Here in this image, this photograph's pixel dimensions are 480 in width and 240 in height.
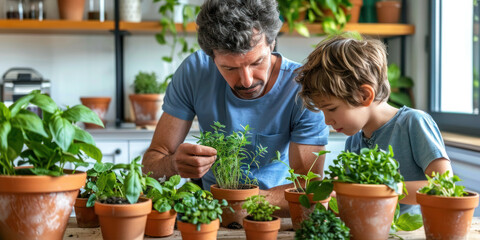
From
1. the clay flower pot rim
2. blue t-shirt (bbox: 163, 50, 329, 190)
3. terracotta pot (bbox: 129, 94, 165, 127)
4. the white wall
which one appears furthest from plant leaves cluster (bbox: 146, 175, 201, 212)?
the white wall

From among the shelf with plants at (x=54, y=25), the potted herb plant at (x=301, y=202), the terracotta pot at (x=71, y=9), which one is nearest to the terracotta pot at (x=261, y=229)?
Answer: the potted herb plant at (x=301, y=202)

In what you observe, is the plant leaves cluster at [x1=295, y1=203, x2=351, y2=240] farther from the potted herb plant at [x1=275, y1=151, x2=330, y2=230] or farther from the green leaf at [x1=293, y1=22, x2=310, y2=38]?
the green leaf at [x1=293, y1=22, x2=310, y2=38]

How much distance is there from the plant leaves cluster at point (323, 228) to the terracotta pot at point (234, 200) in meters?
0.21

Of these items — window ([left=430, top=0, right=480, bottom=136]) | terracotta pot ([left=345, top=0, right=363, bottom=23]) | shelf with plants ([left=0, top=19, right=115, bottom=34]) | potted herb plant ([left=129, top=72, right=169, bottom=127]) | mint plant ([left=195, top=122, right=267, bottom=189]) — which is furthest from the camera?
terracotta pot ([left=345, top=0, right=363, bottom=23])

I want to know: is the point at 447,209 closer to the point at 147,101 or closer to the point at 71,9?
the point at 147,101

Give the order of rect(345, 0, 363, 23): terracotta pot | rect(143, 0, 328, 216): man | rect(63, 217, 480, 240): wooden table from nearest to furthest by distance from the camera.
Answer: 1. rect(63, 217, 480, 240): wooden table
2. rect(143, 0, 328, 216): man
3. rect(345, 0, 363, 23): terracotta pot

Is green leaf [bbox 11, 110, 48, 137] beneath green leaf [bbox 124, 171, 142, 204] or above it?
above

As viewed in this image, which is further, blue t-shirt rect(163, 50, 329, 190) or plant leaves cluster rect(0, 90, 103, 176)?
blue t-shirt rect(163, 50, 329, 190)

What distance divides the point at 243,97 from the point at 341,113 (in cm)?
52

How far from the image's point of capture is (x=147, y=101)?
353 centimetres

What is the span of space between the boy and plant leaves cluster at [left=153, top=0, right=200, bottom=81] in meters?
2.09

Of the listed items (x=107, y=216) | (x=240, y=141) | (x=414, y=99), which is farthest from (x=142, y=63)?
(x=107, y=216)

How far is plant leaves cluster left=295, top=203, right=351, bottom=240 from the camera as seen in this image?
1034 mm

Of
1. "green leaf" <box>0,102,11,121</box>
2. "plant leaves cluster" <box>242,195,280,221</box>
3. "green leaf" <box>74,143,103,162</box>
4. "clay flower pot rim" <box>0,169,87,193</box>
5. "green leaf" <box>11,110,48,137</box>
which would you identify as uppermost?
"green leaf" <box>0,102,11,121</box>
